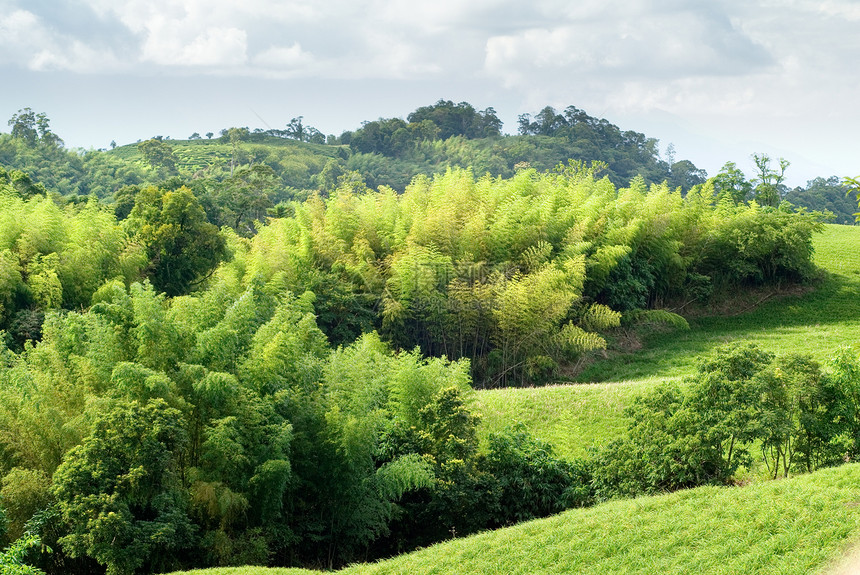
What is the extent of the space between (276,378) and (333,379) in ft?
3.14

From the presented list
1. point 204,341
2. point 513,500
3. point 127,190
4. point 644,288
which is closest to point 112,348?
point 204,341

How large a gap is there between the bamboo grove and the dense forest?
0.04 m

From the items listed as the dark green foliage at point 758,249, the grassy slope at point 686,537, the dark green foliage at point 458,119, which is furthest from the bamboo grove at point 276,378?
the dark green foliage at point 458,119

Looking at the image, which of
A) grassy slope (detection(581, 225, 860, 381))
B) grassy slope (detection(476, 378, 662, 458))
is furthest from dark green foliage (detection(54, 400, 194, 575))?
grassy slope (detection(581, 225, 860, 381))

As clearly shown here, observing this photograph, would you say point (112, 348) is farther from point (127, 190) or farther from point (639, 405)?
point (127, 190)

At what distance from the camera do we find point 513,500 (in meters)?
11.4

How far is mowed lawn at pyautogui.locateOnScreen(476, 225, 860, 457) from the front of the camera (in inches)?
567

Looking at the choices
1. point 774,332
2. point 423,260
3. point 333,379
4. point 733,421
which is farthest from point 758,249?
point 333,379

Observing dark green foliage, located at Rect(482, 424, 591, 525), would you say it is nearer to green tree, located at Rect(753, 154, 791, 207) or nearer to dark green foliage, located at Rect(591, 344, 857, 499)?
dark green foliage, located at Rect(591, 344, 857, 499)

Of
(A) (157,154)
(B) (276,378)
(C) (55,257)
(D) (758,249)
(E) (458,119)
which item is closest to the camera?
(B) (276,378)

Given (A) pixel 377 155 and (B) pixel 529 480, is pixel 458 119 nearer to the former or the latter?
(A) pixel 377 155

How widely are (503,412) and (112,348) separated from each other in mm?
7671

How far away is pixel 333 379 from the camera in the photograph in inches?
431

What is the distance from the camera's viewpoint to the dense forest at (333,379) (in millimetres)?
8812
